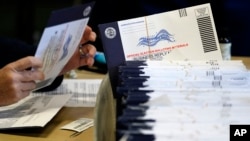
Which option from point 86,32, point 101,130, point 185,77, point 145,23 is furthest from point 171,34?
point 86,32

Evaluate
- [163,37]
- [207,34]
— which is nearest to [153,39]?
[163,37]

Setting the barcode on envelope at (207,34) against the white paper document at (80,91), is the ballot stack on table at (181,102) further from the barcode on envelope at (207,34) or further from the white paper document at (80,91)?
the white paper document at (80,91)

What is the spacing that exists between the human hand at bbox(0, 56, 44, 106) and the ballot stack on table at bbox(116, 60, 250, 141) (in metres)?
0.35

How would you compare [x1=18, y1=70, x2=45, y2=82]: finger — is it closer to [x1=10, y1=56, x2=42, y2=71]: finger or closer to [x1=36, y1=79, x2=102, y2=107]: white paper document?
[x1=10, y1=56, x2=42, y2=71]: finger

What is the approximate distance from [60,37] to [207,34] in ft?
1.28

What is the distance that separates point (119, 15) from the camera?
5.55 feet

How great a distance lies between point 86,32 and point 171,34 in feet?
1.31

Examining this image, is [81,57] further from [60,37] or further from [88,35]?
[60,37]

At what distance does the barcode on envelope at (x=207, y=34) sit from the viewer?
863 mm

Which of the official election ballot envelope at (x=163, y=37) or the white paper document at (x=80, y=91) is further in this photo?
the white paper document at (x=80, y=91)

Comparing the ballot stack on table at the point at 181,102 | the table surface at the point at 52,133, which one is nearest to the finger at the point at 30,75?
the table surface at the point at 52,133

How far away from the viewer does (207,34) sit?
0.87 metres

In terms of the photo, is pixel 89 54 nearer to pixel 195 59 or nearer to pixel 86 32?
pixel 86 32

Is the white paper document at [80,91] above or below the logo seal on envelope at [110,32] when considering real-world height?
below
